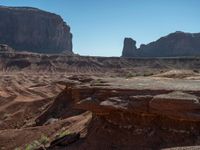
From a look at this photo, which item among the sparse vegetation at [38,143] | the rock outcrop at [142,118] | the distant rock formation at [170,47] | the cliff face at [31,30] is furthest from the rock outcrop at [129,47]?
the rock outcrop at [142,118]

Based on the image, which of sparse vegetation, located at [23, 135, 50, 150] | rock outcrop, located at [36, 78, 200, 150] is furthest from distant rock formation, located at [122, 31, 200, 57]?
rock outcrop, located at [36, 78, 200, 150]

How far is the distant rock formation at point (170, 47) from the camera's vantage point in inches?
5436

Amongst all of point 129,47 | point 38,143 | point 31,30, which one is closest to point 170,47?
point 129,47

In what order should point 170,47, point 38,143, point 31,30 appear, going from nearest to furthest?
point 38,143, point 170,47, point 31,30

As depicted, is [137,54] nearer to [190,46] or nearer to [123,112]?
[190,46]

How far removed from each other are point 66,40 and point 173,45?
141 ft

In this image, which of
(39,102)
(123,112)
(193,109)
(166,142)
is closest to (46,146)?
(123,112)

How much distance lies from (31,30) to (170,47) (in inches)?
2002

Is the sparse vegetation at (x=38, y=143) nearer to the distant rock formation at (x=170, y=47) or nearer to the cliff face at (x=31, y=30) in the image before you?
the cliff face at (x=31, y=30)

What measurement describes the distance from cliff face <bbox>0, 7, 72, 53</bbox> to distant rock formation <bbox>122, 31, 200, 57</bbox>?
26867 millimetres

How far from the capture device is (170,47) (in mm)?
139500

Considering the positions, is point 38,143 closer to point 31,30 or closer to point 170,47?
point 170,47

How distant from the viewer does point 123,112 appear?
952 centimetres

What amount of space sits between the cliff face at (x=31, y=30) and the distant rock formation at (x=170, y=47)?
26.9m
